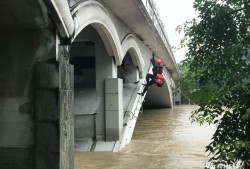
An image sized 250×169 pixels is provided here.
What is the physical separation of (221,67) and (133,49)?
943cm

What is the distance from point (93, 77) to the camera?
47.4 feet

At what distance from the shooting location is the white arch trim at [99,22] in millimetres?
6980

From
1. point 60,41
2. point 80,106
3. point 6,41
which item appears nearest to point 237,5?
point 60,41

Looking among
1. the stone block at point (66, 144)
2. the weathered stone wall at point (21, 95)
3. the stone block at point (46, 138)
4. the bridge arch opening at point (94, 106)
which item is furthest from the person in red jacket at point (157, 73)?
the stone block at point (46, 138)

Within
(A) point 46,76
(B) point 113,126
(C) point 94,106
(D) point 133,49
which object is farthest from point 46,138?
(D) point 133,49

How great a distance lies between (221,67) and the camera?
5199 mm

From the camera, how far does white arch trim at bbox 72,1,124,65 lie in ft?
22.9

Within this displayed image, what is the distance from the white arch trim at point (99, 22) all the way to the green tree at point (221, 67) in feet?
7.55

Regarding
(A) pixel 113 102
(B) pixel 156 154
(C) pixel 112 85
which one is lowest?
(B) pixel 156 154

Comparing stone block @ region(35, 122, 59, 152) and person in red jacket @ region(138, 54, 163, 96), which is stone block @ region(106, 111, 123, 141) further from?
stone block @ region(35, 122, 59, 152)

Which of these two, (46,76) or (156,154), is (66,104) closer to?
(46,76)

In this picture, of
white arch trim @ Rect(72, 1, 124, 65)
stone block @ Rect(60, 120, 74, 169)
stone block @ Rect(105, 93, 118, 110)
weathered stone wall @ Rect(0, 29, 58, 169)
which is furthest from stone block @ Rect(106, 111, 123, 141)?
weathered stone wall @ Rect(0, 29, 58, 169)

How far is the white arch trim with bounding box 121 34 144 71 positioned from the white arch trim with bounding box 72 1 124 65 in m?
0.79

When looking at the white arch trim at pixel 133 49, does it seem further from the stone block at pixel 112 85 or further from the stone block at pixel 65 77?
the stone block at pixel 65 77
